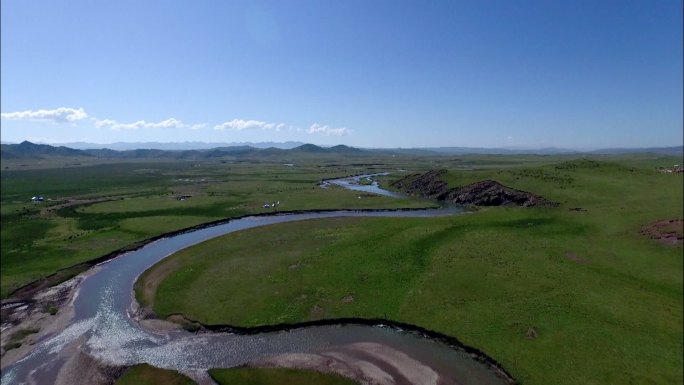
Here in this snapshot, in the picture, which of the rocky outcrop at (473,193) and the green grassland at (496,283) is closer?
the green grassland at (496,283)

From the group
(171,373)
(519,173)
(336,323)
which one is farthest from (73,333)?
(519,173)

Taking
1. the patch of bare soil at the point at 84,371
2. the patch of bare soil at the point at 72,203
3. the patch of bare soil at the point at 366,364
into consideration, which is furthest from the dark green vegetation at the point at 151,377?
the patch of bare soil at the point at 72,203

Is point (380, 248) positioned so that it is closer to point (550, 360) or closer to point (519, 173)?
point (550, 360)

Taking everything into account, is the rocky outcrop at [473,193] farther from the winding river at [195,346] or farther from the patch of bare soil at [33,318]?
the patch of bare soil at [33,318]

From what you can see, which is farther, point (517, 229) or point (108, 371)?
point (517, 229)

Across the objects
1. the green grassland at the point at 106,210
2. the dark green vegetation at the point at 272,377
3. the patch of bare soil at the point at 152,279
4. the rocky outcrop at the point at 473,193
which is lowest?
the dark green vegetation at the point at 272,377

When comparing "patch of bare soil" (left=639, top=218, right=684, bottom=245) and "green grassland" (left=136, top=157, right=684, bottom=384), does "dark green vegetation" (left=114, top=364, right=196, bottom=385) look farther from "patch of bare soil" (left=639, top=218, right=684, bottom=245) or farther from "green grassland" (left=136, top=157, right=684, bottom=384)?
"patch of bare soil" (left=639, top=218, right=684, bottom=245)
